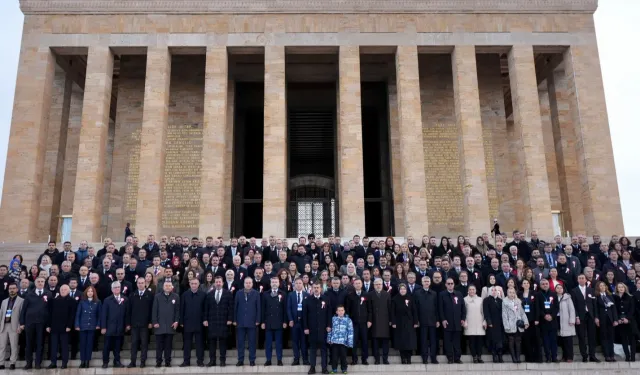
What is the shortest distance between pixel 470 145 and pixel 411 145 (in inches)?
90.8

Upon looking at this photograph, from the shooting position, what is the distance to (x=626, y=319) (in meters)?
11.0

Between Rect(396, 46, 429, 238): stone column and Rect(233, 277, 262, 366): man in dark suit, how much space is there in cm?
1152

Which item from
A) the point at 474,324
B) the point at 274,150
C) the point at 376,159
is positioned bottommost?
the point at 474,324

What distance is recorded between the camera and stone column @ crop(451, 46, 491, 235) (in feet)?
70.8

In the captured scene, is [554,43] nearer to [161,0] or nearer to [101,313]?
[161,0]

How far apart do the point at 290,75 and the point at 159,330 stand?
18.5m

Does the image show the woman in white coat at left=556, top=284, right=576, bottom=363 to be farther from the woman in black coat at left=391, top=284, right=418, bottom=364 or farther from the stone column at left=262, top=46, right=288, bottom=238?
the stone column at left=262, top=46, right=288, bottom=238

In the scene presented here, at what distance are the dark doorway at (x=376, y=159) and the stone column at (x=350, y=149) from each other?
9.61 feet

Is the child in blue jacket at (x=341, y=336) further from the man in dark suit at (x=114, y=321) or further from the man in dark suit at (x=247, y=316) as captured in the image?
the man in dark suit at (x=114, y=321)

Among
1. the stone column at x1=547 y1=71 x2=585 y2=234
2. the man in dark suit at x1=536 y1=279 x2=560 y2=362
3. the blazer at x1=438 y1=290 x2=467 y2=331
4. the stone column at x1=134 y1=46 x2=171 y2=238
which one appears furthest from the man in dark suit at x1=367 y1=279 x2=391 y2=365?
the stone column at x1=547 y1=71 x2=585 y2=234

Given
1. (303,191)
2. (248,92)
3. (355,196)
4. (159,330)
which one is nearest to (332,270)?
(159,330)

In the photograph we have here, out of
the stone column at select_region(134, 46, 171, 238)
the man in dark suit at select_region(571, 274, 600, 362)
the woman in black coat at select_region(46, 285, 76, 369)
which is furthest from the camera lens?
the stone column at select_region(134, 46, 171, 238)

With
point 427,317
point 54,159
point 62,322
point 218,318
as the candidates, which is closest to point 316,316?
point 218,318

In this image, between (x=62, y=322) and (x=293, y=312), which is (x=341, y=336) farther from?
(x=62, y=322)
